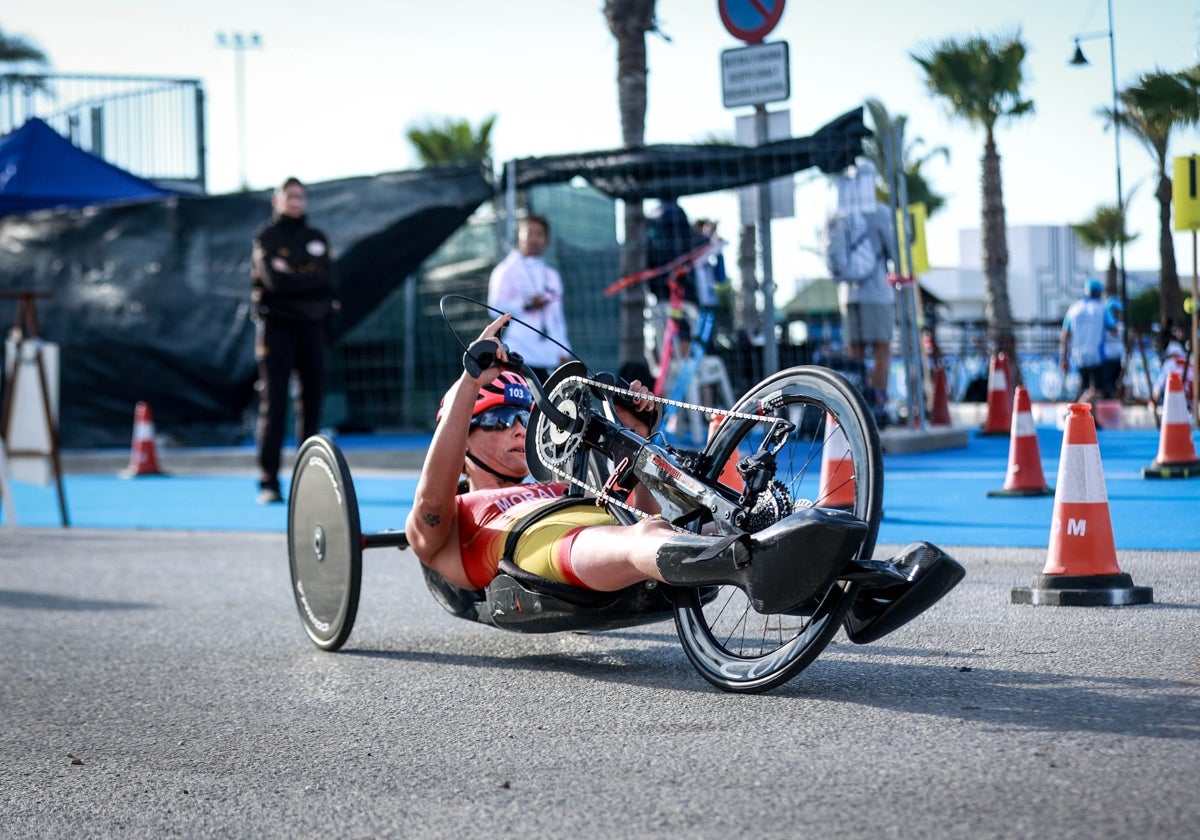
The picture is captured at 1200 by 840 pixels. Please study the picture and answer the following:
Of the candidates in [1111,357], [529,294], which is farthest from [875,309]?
[1111,357]

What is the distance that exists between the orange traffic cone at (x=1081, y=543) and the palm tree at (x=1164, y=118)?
10.0 metres

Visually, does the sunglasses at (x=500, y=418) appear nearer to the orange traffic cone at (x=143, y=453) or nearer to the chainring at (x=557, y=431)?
the chainring at (x=557, y=431)

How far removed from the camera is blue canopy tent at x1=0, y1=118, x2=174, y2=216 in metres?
17.6

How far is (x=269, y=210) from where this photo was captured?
1539 cm

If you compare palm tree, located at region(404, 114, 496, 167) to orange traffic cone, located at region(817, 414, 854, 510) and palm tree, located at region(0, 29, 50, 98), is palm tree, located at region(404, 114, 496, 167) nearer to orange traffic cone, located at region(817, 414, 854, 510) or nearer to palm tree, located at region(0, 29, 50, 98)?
palm tree, located at region(0, 29, 50, 98)

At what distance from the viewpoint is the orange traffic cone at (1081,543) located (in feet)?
16.8

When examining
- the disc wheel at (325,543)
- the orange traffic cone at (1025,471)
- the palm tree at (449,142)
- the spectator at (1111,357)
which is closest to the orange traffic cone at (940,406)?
the spectator at (1111,357)

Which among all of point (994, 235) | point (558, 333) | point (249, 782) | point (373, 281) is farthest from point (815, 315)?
point (249, 782)

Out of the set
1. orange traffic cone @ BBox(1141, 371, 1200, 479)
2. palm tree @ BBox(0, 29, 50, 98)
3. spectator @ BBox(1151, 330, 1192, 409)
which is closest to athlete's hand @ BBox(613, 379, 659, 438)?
orange traffic cone @ BBox(1141, 371, 1200, 479)

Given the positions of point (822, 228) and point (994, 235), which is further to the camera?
point (994, 235)

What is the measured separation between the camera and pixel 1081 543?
515 cm

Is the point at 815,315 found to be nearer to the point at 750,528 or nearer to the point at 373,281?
the point at 373,281

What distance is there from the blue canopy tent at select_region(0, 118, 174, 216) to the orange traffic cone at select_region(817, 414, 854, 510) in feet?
43.1

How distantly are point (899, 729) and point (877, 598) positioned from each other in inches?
12.9
